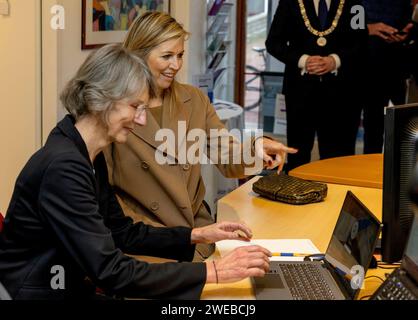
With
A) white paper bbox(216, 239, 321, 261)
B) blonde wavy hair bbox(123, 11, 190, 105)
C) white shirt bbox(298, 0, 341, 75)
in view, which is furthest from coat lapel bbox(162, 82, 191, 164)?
white shirt bbox(298, 0, 341, 75)

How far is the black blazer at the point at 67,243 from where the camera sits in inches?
76.7

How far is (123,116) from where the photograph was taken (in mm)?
2135

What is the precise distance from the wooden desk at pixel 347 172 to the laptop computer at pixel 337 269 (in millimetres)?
1123

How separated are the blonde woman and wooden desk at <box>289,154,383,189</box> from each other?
1.85ft

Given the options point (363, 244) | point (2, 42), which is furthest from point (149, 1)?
point (363, 244)

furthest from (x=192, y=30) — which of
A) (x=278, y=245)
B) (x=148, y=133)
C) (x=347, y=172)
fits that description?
(x=278, y=245)

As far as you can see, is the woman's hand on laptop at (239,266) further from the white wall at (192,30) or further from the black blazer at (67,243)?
the white wall at (192,30)

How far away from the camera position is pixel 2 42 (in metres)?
3.86

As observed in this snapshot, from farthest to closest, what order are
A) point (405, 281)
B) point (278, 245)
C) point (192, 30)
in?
point (192, 30), point (278, 245), point (405, 281)

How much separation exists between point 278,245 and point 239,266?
49 cm

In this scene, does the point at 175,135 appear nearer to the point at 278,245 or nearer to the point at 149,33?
the point at 149,33

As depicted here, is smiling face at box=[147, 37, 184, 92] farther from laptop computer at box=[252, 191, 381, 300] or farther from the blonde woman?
laptop computer at box=[252, 191, 381, 300]

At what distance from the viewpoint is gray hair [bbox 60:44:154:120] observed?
210 centimetres

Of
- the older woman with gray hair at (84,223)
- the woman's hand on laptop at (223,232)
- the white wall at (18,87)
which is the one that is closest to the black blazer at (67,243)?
the older woman with gray hair at (84,223)
